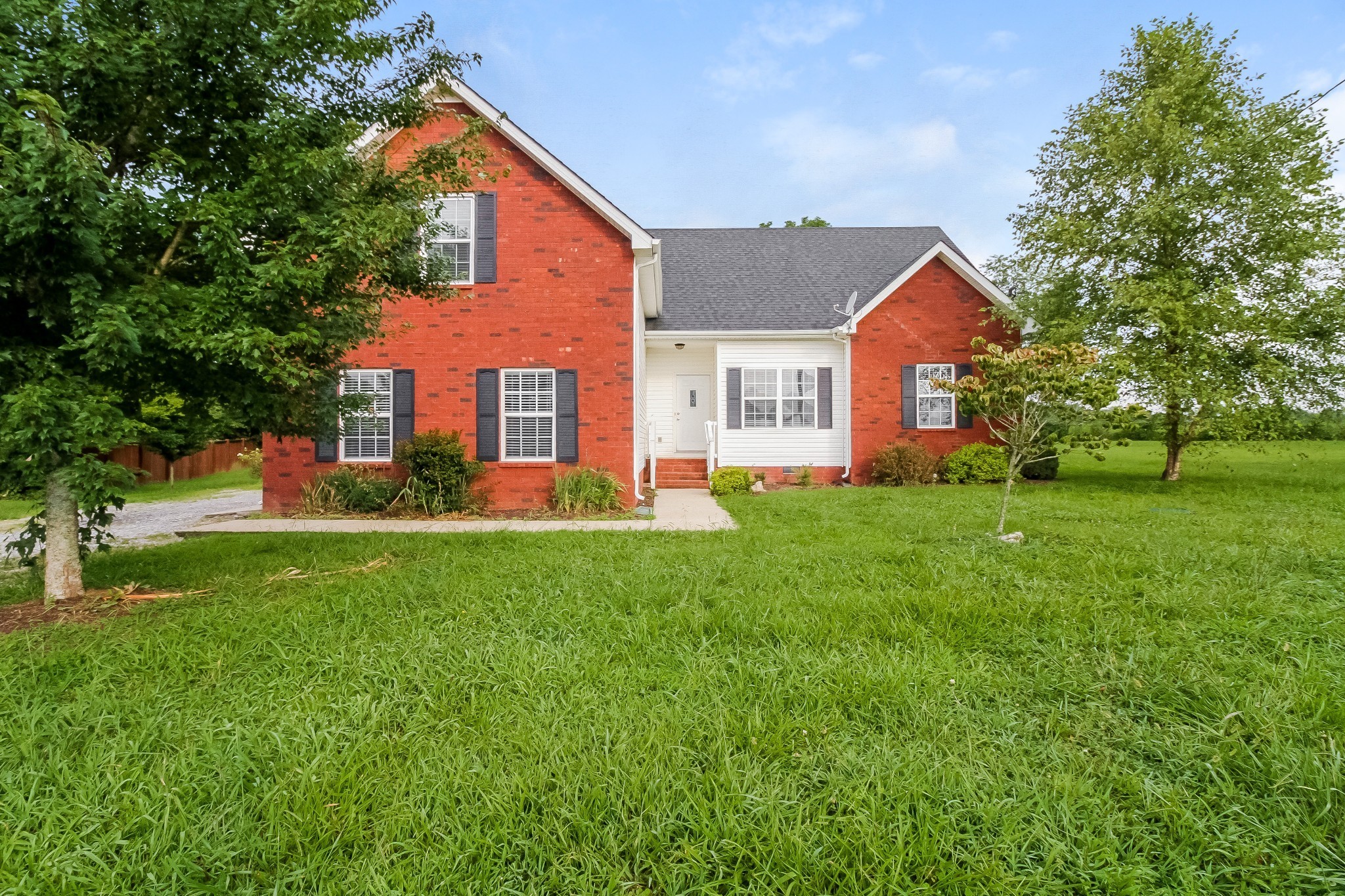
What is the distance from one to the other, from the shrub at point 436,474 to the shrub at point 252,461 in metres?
11.3

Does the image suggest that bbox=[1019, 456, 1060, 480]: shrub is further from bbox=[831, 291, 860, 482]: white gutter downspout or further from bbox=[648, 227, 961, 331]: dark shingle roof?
bbox=[648, 227, 961, 331]: dark shingle roof

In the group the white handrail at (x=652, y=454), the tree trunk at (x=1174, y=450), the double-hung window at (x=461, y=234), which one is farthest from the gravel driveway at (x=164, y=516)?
the tree trunk at (x=1174, y=450)

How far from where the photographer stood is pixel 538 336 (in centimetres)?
1019

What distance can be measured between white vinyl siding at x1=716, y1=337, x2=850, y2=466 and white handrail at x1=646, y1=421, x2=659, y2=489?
1.52 metres

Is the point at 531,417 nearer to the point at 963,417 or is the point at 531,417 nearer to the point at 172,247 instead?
the point at 172,247

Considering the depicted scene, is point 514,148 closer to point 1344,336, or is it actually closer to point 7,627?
point 7,627

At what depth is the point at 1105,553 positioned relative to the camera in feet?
18.4

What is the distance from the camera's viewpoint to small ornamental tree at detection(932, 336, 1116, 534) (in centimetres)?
626

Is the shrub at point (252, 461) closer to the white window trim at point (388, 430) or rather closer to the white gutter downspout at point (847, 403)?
the white window trim at point (388, 430)

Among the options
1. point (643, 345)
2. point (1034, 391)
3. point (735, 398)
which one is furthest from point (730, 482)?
point (1034, 391)

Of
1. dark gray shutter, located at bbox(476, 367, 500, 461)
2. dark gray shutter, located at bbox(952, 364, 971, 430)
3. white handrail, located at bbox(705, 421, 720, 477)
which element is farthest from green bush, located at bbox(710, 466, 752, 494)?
dark gray shutter, located at bbox(952, 364, 971, 430)

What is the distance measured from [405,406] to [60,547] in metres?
5.93

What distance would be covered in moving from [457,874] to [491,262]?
9.79m

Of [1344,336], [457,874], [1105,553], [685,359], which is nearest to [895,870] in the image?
[457,874]
